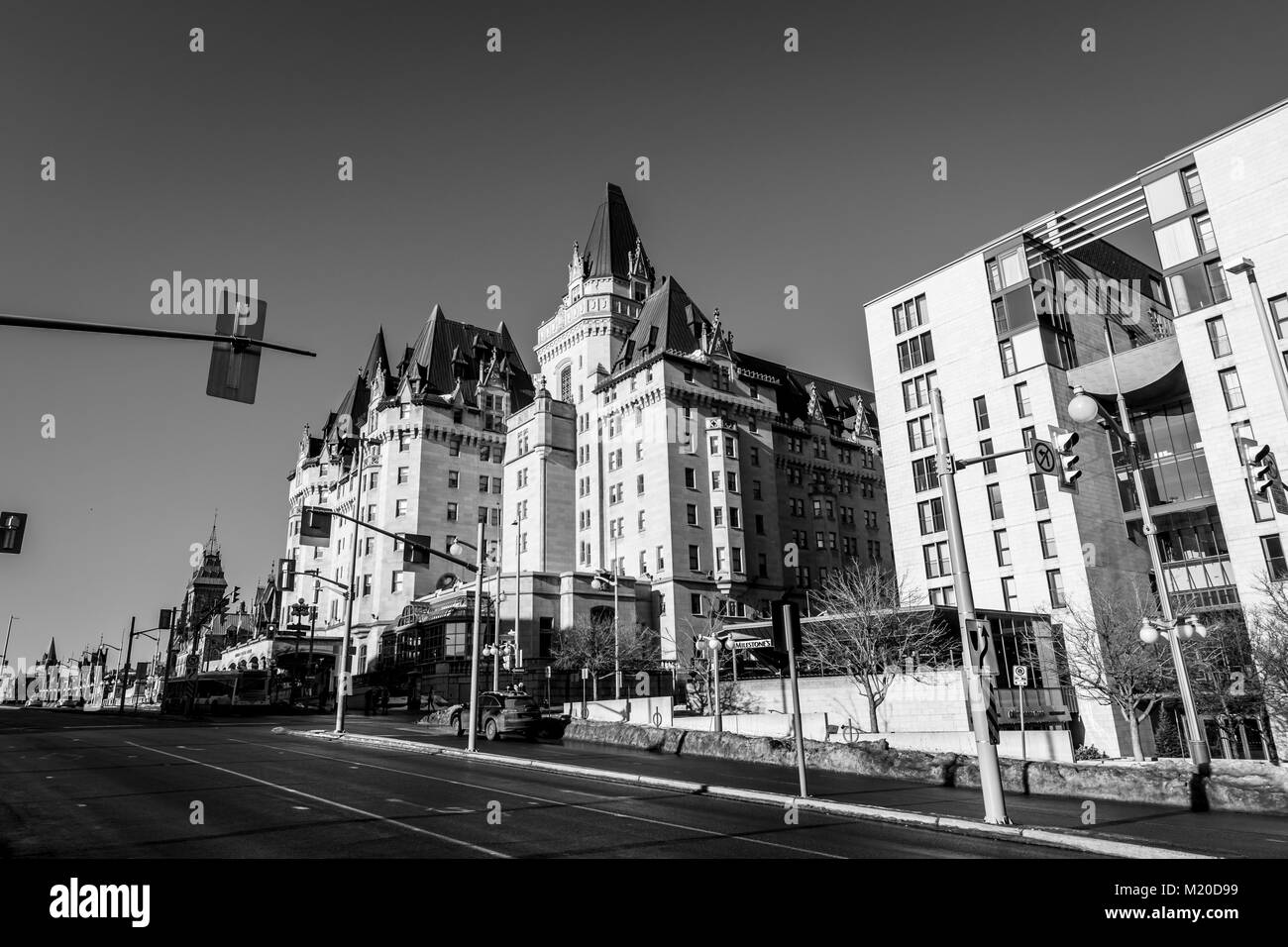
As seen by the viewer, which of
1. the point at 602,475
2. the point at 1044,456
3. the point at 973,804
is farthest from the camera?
the point at 602,475

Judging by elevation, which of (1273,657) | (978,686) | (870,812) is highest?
(1273,657)

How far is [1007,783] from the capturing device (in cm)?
1978

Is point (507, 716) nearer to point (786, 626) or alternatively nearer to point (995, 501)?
point (786, 626)

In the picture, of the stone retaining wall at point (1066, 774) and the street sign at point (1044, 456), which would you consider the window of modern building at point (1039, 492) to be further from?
the street sign at point (1044, 456)

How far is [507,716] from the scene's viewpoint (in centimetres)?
3266

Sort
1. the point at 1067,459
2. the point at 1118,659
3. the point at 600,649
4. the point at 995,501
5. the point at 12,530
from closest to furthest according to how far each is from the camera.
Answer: the point at 1067,459
the point at 12,530
the point at 1118,659
the point at 995,501
the point at 600,649

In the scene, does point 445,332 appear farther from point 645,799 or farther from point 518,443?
point 645,799

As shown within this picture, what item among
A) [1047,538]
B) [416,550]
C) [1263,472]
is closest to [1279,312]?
[1047,538]

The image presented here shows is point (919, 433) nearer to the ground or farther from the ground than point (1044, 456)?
farther from the ground

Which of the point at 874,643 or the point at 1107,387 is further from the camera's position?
the point at 1107,387

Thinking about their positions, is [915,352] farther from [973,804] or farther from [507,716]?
[973,804]

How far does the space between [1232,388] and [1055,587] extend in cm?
1399
